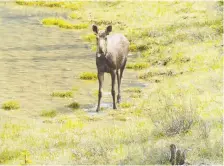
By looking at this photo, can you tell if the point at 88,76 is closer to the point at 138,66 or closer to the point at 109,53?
the point at 138,66

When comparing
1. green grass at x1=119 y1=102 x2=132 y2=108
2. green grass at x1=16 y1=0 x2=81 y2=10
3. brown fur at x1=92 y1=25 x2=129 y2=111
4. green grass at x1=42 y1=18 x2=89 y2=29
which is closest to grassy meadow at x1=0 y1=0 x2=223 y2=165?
green grass at x1=119 y1=102 x2=132 y2=108

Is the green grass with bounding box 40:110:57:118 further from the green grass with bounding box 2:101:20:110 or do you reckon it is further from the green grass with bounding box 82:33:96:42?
the green grass with bounding box 82:33:96:42

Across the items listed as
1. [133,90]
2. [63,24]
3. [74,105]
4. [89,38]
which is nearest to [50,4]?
[63,24]

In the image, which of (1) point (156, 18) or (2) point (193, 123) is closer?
(2) point (193, 123)

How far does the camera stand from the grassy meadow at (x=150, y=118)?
34.4ft

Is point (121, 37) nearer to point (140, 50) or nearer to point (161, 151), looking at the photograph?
point (161, 151)

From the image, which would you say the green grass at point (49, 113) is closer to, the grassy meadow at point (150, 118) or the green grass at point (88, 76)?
the grassy meadow at point (150, 118)

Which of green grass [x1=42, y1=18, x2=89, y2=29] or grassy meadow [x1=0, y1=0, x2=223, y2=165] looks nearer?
grassy meadow [x1=0, y1=0, x2=223, y2=165]

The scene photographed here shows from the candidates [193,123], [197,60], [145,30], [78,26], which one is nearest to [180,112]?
[193,123]

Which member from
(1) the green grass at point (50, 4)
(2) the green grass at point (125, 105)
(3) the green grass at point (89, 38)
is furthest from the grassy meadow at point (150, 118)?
(1) the green grass at point (50, 4)

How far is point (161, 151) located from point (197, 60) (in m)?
13.1

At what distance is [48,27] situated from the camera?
36188 mm

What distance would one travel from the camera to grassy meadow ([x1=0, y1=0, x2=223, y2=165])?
34.4 ft

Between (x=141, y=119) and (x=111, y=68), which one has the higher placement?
(x=111, y=68)
